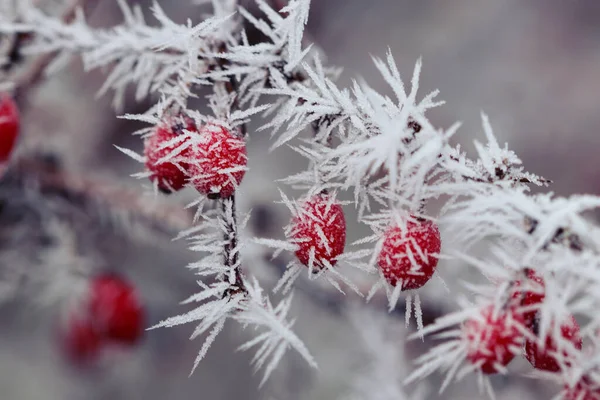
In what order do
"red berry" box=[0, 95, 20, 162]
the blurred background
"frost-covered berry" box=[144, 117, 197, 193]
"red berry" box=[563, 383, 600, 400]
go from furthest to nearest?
1. the blurred background
2. "red berry" box=[0, 95, 20, 162]
3. "frost-covered berry" box=[144, 117, 197, 193]
4. "red berry" box=[563, 383, 600, 400]

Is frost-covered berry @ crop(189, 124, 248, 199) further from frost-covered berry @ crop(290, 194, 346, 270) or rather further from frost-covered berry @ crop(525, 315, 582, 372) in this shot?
frost-covered berry @ crop(525, 315, 582, 372)

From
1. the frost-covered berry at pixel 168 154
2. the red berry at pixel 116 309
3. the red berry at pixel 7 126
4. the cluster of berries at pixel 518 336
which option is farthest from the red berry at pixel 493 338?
the red berry at pixel 116 309

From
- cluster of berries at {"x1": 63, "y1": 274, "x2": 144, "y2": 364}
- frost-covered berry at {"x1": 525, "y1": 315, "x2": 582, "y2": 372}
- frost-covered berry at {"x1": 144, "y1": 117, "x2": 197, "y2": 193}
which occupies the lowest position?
cluster of berries at {"x1": 63, "y1": 274, "x2": 144, "y2": 364}

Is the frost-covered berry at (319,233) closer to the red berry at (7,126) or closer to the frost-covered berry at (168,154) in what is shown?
the frost-covered berry at (168,154)

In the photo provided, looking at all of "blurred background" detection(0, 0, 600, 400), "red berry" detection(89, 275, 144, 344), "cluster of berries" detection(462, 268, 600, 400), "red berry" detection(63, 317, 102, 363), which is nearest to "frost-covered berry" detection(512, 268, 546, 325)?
"cluster of berries" detection(462, 268, 600, 400)

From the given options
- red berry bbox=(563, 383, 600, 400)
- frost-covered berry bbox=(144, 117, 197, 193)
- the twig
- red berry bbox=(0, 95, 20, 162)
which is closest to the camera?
red berry bbox=(563, 383, 600, 400)

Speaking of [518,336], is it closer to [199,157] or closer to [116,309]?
[199,157]

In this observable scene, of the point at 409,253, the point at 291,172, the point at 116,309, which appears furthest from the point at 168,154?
the point at 291,172
